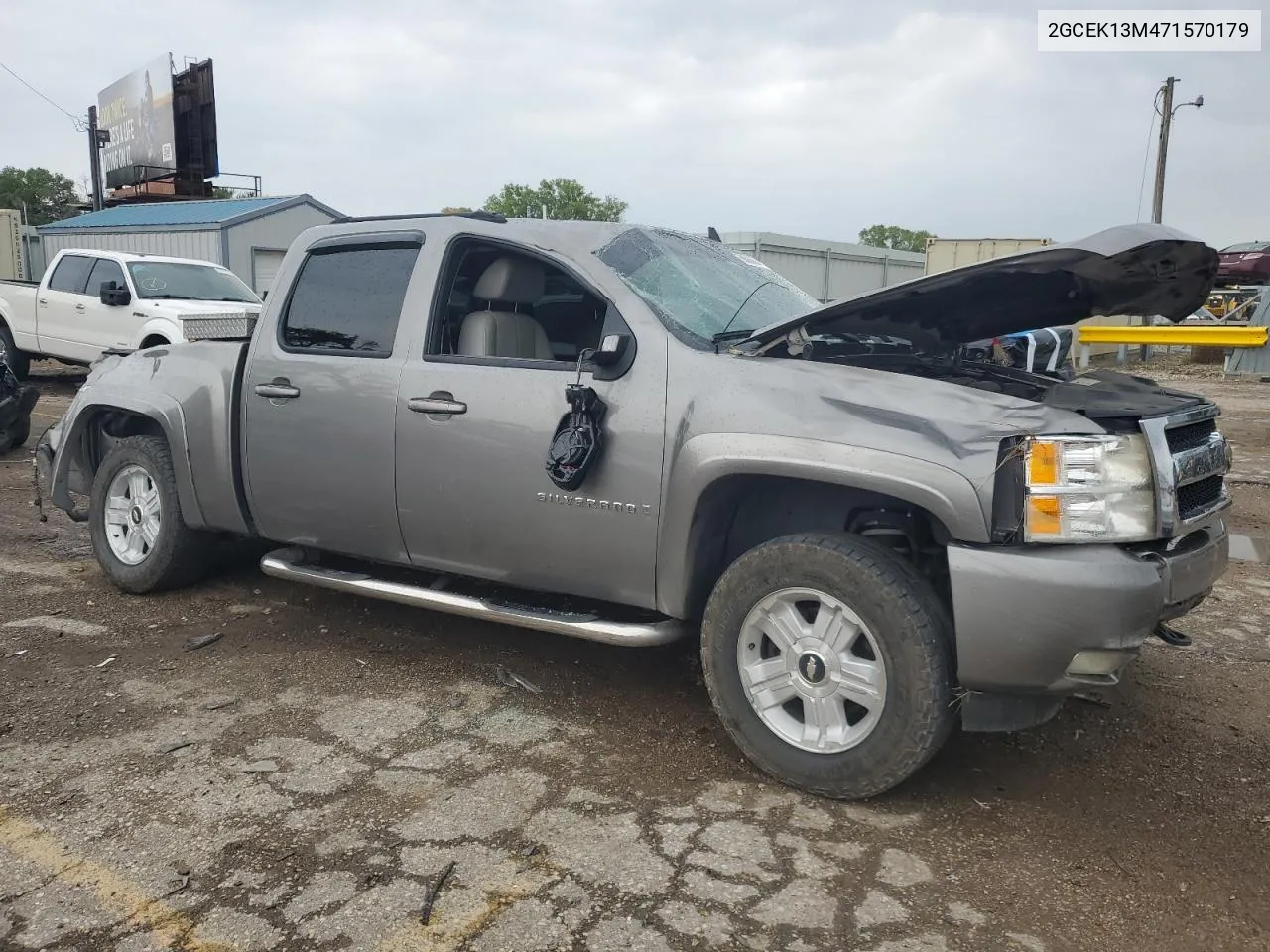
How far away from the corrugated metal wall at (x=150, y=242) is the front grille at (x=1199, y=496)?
71.6 feet

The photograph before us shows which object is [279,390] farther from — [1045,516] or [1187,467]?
[1187,467]

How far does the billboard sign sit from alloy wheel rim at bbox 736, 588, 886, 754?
3674 cm

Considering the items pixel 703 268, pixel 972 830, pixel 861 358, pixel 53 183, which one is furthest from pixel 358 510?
pixel 53 183

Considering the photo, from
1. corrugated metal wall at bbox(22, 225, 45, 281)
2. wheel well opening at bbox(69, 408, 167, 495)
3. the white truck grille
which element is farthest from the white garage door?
the white truck grille

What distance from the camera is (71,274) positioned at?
1343 cm

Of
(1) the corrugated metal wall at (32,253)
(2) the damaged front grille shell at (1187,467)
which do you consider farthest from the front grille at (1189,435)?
(1) the corrugated metal wall at (32,253)

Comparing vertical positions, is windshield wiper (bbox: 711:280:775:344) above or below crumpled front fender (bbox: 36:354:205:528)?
above

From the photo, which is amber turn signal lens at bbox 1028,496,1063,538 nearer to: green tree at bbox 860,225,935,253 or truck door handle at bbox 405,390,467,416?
truck door handle at bbox 405,390,467,416

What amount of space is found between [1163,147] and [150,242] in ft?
91.4

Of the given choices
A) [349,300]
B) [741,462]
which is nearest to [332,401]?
[349,300]

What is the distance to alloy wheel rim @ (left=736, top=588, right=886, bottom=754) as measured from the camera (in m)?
3.14

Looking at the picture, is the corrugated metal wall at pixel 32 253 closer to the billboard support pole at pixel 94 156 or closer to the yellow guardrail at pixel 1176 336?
the billboard support pole at pixel 94 156

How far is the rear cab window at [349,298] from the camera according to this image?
14.0 feet

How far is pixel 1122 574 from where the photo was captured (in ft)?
9.36
